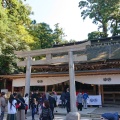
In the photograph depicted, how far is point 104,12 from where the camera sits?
3262cm

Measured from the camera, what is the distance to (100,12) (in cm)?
3372

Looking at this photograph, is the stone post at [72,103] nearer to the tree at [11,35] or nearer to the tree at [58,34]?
the tree at [11,35]

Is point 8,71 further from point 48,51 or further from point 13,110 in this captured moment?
point 13,110

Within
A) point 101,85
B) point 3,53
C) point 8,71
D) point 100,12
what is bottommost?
point 101,85

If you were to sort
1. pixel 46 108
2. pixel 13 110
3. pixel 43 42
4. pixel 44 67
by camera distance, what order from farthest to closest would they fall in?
1. pixel 43 42
2. pixel 44 67
3. pixel 13 110
4. pixel 46 108

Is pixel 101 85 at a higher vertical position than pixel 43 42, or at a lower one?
lower

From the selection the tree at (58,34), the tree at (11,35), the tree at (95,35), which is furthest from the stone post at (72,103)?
the tree at (58,34)

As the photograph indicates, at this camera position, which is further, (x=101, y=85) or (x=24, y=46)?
(x=24, y=46)

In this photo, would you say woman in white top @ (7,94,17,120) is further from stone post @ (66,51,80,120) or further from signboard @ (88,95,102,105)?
signboard @ (88,95,102,105)

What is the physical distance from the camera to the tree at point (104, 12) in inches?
1265

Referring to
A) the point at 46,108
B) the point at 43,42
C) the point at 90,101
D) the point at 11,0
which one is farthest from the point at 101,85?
the point at 43,42

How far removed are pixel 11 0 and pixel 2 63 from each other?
8643 mm

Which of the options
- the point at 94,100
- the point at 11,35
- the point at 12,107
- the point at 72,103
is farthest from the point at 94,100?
the point at 11,35

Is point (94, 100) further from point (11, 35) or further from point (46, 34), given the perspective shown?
point (46, 34)
